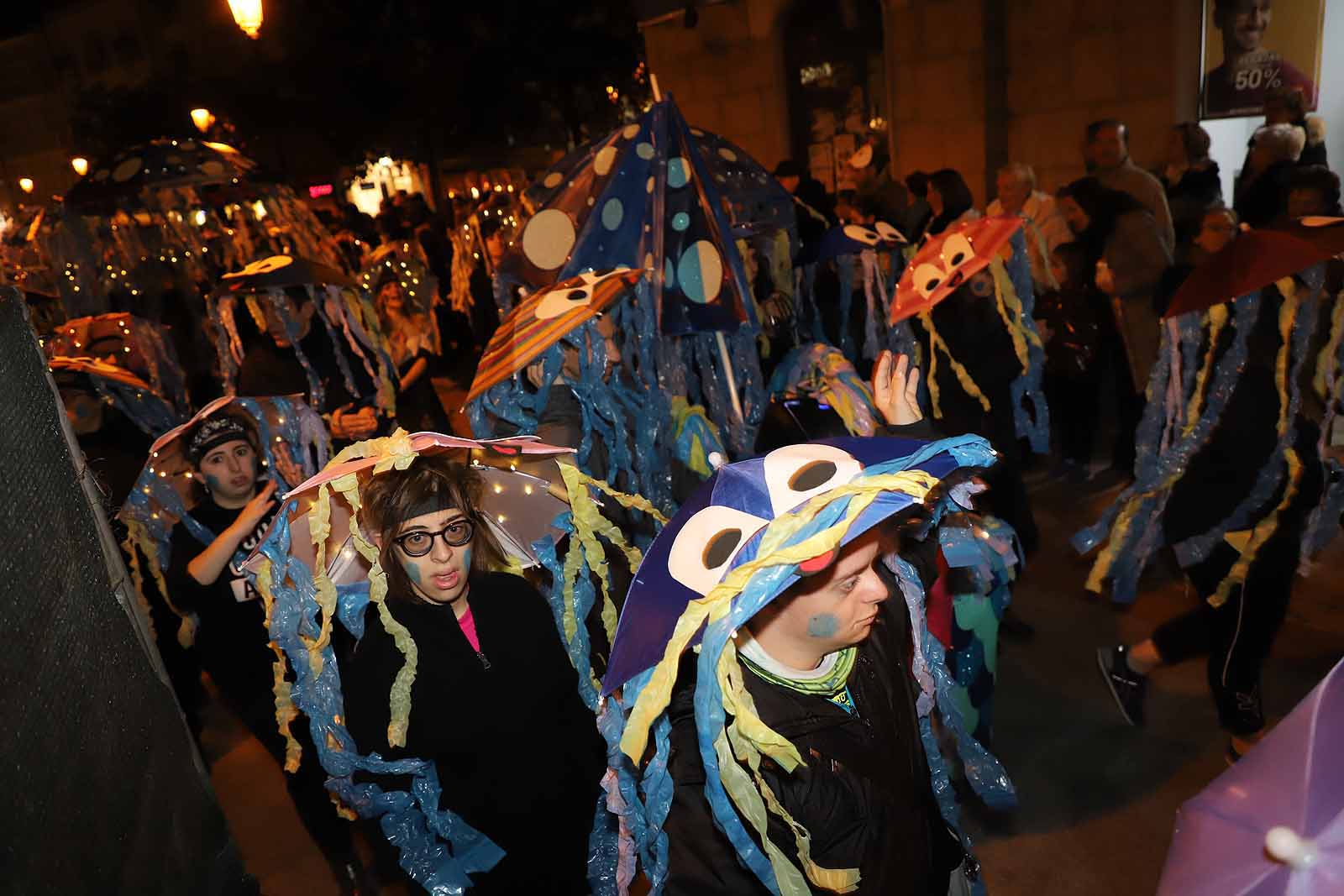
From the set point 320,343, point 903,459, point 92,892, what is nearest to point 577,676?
point 903,459

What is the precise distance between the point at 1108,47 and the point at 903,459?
924 cm

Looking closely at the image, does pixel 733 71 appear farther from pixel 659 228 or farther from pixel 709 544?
pixel 709 544

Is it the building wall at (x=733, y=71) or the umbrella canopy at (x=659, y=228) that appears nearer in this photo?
the umbrella canopy at (x=659, y=228)

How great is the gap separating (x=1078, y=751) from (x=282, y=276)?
4.79m

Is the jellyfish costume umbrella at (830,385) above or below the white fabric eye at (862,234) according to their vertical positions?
below

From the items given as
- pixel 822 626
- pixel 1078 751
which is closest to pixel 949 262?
pixel 1078 751

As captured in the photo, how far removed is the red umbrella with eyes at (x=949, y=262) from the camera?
4.11m

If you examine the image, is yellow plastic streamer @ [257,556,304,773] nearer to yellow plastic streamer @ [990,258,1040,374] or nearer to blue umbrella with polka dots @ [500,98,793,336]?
blue umbrella with polka dots @ [500,98,793,336]

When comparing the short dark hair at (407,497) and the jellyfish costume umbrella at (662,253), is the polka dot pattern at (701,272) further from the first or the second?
the short dark hair at (407,497)

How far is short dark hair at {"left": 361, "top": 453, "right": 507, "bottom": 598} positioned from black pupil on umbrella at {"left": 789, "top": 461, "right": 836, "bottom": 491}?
1.07 metres

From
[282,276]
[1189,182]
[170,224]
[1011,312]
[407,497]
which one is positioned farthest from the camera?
[170,224]

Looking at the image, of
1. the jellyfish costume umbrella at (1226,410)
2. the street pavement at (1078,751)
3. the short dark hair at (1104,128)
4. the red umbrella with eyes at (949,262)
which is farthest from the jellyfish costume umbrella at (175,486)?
the short dark hair at (1104,128)

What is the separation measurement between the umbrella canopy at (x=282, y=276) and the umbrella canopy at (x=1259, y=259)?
448cm

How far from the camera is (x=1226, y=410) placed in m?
3.20
